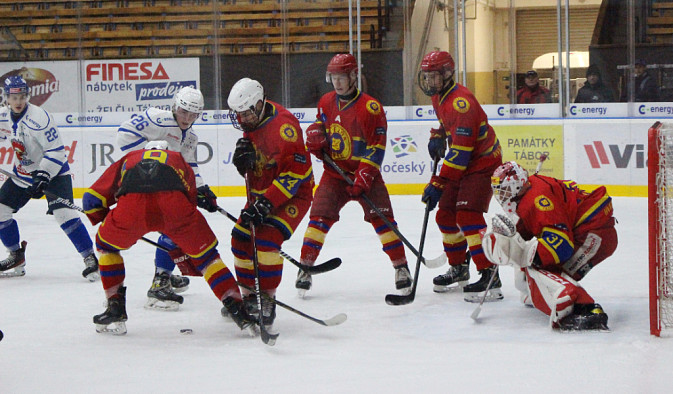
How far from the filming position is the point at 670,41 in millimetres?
8203

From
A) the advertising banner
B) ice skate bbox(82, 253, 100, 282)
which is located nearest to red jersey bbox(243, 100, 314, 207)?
ice skate bbox(82, 253, 100, 282)

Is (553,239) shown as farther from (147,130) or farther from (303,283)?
(147,130)

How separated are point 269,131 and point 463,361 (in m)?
1.26

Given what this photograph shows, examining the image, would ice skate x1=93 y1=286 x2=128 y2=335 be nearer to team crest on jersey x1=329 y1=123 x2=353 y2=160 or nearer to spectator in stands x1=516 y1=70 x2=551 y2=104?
team crest on jersey x1=329 y1=123 x2=353 y2=160

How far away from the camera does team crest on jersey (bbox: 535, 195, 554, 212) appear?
3516 mm

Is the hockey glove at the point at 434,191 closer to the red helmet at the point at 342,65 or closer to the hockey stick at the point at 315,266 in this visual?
the hockey stick at the point at 315,266

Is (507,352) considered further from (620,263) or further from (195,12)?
(195,12)

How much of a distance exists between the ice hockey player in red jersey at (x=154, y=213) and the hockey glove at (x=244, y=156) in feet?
0.84

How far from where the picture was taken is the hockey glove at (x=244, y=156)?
3.70 m

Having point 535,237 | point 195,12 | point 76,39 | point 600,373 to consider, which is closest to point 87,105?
point 76,39

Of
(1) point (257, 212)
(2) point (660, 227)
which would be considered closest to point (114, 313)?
(1) point (257, 212)

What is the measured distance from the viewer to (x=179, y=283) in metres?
4.54

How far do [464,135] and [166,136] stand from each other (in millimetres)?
1401

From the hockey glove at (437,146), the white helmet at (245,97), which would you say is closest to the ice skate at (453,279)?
the hockey glove at (437,146)
